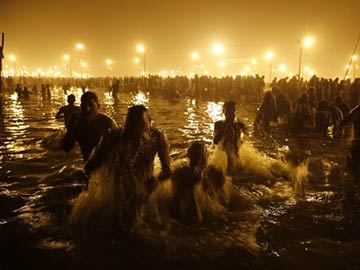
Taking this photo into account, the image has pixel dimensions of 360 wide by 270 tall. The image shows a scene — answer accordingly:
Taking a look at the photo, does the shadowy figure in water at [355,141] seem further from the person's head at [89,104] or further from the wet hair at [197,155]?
the person's head at [89,104]

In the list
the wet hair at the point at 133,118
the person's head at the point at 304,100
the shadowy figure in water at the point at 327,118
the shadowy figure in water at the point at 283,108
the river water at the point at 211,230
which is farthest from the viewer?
the shadowy figure in water at the point at 283,108

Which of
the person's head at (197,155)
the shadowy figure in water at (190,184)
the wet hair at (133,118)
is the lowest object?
the shadowy figure in water at (190,184)

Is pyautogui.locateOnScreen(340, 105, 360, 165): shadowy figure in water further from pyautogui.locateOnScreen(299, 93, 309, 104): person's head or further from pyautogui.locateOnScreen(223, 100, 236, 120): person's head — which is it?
pyautogui.locateOnScreen(299, 93, 309, 104): person's head

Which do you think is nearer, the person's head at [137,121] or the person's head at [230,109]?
the person's head at [137,121]

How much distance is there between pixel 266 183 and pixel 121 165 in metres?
3.57

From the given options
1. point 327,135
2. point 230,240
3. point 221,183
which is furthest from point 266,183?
point 327,135

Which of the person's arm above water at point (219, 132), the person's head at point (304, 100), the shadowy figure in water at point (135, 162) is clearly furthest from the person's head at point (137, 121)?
the person's head at point (304, 100)

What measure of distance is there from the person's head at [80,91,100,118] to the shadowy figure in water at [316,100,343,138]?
10125 mm

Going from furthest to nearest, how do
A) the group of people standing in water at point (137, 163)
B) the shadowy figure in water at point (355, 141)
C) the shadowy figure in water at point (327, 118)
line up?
the shadowy figure in water at point (327, 118) < the shadowy figure in water at point (355, 141) < the group of people standing in water at point (137, 163)

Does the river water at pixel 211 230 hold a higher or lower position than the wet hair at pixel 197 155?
lower

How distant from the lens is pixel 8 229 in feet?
16.8

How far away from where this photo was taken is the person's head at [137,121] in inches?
188

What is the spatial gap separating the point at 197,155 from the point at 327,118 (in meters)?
10.2

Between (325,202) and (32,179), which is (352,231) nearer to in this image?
(325,202)
